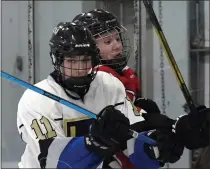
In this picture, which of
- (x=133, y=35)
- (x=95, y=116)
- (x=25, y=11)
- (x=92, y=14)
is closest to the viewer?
(x=95, y=116)

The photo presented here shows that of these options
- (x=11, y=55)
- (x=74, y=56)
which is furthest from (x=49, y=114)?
(x=11, y=55)

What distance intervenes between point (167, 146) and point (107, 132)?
200 millimetres

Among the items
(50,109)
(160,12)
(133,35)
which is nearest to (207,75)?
(160,12)

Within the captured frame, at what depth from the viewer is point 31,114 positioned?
3.23ft

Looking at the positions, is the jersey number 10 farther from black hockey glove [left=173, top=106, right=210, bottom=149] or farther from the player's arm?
black hockey glove [left=173, top=106, right=210, bottom=149]

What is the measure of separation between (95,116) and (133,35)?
52 cm

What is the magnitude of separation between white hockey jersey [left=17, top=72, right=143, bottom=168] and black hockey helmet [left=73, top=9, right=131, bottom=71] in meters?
0.13

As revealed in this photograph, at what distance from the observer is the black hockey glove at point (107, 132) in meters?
0.87

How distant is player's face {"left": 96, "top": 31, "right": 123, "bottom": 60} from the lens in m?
1.24

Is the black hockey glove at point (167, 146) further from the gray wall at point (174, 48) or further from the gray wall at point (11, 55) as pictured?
the gray wall at point (174, 48)

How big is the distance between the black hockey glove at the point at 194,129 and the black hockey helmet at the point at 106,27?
307mm

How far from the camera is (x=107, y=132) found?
2.85 ft

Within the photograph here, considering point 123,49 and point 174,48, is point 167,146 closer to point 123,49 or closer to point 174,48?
point 123,49

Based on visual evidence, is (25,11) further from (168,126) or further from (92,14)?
(168,126)
